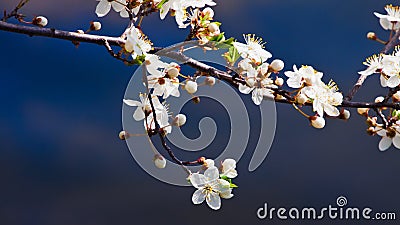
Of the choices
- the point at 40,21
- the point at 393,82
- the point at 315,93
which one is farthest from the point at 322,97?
the point at 40,21

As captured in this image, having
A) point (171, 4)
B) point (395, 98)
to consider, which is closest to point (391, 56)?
point (395, 98)

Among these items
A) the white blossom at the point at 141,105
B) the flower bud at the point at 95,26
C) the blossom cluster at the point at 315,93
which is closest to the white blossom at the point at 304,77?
the blossom cluster at the point at 315,93

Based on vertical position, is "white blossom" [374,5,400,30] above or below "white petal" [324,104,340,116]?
above

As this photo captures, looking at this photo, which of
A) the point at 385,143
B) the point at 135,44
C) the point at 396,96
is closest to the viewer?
the point at 135,44

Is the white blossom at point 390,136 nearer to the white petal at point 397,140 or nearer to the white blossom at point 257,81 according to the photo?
the white petal at point 397,140

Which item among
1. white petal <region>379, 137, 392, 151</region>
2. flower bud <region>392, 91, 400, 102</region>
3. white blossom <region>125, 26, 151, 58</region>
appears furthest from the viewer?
white petal <region>379, 137, 392, 151</region>

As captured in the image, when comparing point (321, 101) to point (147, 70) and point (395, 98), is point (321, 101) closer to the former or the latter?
point (395, 98)

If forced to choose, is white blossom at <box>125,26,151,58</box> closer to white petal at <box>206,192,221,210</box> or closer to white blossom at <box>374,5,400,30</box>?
white petal at <box>206,192,221,210</box>

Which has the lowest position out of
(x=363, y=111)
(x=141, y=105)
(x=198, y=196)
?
(x=198, y=196)

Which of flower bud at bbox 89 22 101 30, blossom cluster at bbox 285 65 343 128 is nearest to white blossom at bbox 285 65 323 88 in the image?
blossom cluster at bbox 285 65 343 128

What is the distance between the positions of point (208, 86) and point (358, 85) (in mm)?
238

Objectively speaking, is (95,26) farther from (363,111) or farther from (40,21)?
(363,111)

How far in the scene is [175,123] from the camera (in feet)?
2.48

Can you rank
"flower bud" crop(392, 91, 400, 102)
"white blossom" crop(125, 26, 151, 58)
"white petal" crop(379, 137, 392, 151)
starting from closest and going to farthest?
"white blossom" crop(125, 26, 151, 58) → "flower bud" crop(392, 91, 400, 102) → "white petal" crop(379, 137, 392, 151)
